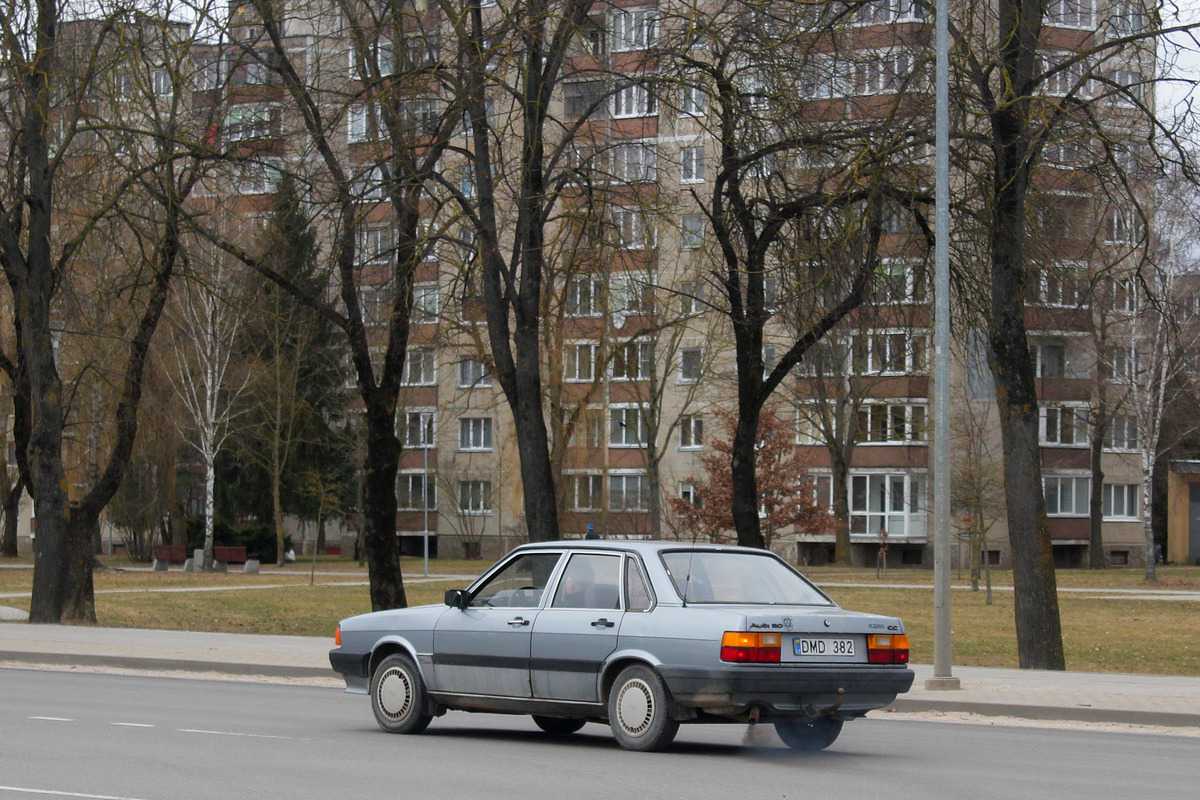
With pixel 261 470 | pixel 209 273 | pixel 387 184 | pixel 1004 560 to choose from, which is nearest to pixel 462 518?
pixel 261 470

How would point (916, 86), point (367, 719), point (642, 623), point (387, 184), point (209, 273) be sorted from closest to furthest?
1. point (642, 623)
2. point (367, 719)
3. point (916, 86)
4. point (387, 184)
5. point (209, 273)

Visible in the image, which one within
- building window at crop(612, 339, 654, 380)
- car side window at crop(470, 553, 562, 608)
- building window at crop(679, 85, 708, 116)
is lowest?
car side window at crop(470, 553, 562, 608)

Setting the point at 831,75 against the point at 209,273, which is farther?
the point at 209,273

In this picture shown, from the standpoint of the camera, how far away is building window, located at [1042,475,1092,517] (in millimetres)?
68375

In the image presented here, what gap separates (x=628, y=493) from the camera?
6994 centimetres

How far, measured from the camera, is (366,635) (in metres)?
12.2

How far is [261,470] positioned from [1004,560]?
33.2 metres

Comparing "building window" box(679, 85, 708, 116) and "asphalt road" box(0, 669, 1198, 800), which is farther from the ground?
"building window" box(679, 85, 708, 116)

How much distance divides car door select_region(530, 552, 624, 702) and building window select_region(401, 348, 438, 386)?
21517mm

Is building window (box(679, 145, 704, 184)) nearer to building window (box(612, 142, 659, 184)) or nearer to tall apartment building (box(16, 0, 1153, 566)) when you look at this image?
tall apartment building (box(16, 0, 1153, 566))

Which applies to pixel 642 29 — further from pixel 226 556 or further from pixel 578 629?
pixel 226 556

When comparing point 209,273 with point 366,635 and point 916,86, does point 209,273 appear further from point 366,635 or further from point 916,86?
point 366,635

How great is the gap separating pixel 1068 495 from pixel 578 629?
61.9 meters

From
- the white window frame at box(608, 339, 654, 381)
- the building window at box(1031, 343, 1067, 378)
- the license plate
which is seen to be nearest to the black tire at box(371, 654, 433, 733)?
the license plate
